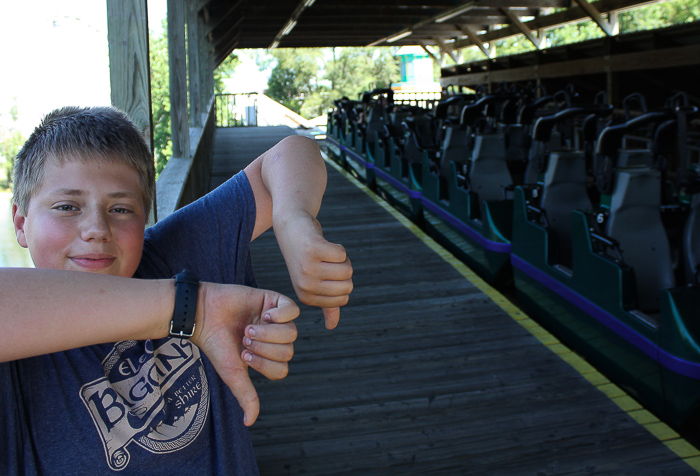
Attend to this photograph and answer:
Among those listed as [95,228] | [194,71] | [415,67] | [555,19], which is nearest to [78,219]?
[95,228]

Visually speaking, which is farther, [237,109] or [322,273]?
[237,109]

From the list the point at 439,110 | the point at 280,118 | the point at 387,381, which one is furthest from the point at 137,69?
the point at 280,118

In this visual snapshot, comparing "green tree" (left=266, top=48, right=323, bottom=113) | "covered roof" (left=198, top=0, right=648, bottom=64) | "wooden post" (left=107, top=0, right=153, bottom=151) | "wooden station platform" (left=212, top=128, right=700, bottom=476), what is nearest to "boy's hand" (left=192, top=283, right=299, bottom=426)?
"wooden post" (left=107, top=0, right=153, bottom=151)

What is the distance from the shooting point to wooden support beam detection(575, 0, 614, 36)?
1094 cm

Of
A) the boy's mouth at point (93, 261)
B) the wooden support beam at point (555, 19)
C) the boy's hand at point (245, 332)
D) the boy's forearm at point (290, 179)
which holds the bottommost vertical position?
the boy's hand at point (245, 332)

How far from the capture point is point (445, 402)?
248 centimetres

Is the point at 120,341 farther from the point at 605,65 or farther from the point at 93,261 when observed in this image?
the point at 605,65

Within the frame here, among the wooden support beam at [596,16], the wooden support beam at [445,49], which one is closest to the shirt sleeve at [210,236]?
the wooden support beam at [596,16]

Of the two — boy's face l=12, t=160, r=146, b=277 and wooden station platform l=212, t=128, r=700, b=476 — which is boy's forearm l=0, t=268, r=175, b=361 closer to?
boy's face l=12, t=160, r=146, b=277

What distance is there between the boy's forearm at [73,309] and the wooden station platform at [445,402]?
1.57m

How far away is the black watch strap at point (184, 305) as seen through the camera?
2.29 feet

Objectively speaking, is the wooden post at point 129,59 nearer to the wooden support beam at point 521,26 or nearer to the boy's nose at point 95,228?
the boy's nose at point 95,228

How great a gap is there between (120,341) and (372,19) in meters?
15.1

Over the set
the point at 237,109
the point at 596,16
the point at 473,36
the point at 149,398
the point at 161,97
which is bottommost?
the point at 149,398
